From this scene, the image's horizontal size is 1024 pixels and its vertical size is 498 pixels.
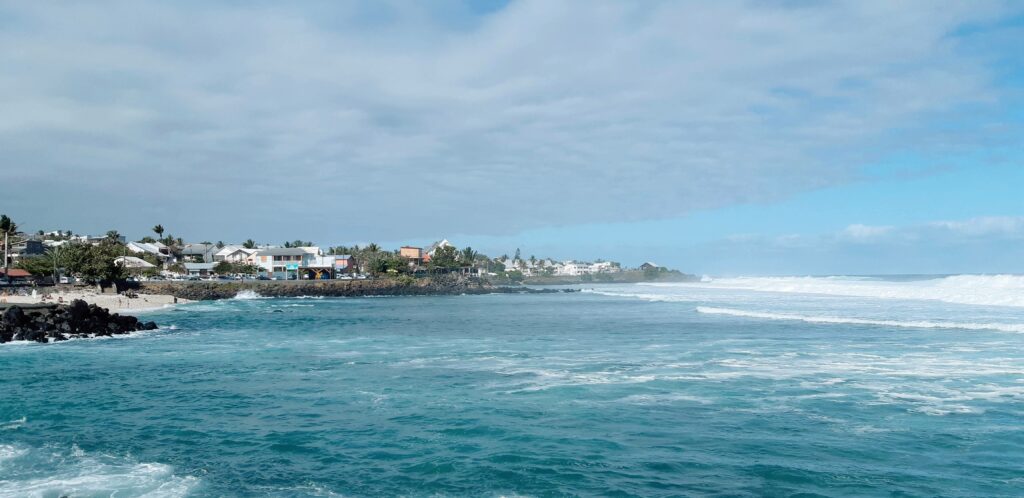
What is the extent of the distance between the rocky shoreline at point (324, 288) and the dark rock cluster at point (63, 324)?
146 feet

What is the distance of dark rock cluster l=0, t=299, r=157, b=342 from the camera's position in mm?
37156

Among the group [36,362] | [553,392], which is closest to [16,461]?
[553,392]

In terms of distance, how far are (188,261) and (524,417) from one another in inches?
5303

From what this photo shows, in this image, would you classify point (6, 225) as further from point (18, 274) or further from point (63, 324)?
point (63, 324)

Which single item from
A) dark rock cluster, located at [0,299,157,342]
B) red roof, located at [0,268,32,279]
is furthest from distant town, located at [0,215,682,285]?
dark rock cluster, located at [0,299,157,342]

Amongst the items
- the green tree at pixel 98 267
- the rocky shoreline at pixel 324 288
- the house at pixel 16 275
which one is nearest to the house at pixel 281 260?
the rocky shoreline at pixel 324 288

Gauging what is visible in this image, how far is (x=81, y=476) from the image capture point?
12.7 m

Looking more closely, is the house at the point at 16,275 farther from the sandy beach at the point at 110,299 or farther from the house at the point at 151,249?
the house at the point at 151,249

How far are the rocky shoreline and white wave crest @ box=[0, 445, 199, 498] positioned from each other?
3041 inches

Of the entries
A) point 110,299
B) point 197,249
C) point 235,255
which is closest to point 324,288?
point 110,299

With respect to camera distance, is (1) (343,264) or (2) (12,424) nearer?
(2) (12,424)

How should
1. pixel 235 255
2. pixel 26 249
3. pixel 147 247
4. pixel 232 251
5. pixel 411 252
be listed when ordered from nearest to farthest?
pixel 26 249 → pixel 147 247 → pixel 235 255 → pixel 232 251 → pixel 411 252

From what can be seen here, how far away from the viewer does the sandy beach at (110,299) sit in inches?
2377

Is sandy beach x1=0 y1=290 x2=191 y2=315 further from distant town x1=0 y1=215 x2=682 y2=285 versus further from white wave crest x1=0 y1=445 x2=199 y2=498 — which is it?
white wave crest x1=0 y1=445 x2=199 y2=498
